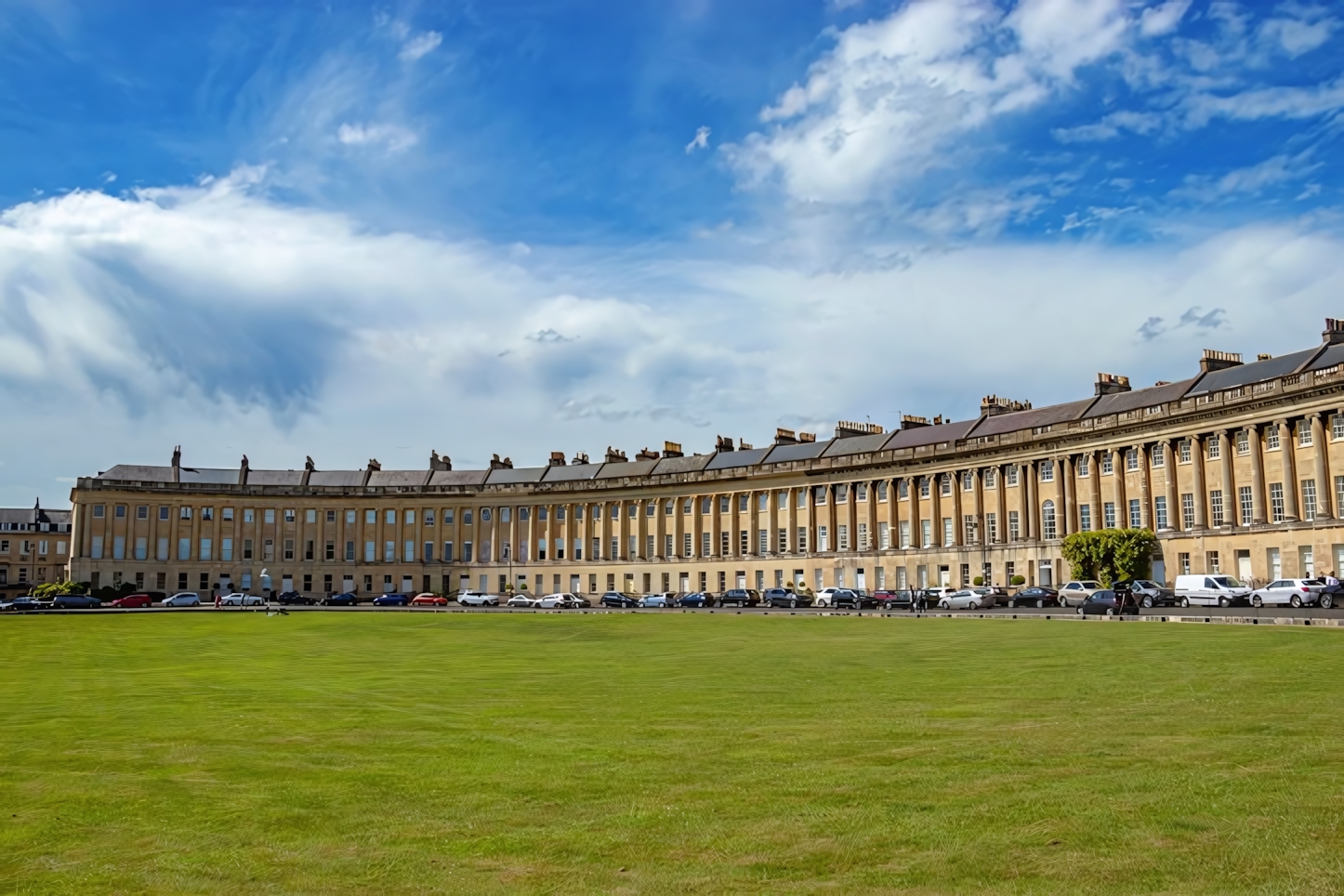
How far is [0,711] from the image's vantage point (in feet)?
57.2

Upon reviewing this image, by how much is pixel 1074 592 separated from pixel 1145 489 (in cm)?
1596

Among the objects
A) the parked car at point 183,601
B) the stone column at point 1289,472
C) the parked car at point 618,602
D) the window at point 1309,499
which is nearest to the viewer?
the window at point 1309,499

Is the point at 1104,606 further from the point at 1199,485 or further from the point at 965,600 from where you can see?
the point at 1199,485

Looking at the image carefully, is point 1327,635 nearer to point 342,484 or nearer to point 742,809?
point 742,809

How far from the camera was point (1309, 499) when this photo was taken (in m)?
66.2

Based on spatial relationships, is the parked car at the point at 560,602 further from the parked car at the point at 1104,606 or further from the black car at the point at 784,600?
the parked car at the point at 1104,606

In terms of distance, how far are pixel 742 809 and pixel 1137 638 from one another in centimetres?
2317

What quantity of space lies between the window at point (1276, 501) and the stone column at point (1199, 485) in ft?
14.1

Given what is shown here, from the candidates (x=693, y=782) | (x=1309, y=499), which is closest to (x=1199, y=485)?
(x=1309, y=499)

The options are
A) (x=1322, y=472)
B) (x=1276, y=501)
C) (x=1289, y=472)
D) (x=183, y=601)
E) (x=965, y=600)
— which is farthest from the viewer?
(x=183, y=601)

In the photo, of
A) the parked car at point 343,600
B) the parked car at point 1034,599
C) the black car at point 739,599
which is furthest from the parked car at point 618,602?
the parked car at point 1034,599

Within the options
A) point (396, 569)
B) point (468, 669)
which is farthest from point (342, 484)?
point (468, 669)

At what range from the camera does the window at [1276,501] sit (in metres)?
67.8

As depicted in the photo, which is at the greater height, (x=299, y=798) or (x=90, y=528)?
(x=90, y=528)
